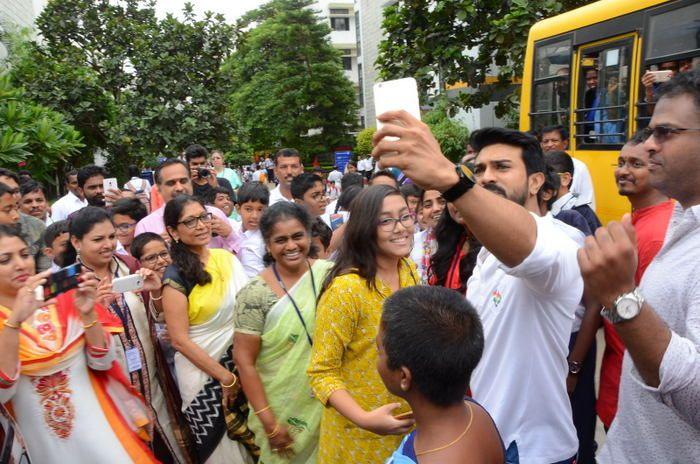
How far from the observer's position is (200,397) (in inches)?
119

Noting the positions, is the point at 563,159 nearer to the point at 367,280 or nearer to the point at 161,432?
the point at 367,280

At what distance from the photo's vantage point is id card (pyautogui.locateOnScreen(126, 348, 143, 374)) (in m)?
3.08

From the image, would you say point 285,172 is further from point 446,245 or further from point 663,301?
point 663,301

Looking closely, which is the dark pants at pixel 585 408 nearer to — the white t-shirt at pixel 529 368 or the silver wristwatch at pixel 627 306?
the white t-shirt at pixel 529 368

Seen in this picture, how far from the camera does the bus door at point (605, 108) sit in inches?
254

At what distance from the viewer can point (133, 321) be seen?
3.20 meters

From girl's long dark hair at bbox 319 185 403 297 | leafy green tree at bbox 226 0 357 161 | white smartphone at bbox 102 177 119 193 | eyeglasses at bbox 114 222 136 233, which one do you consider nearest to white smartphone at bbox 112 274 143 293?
girl's long dark hair at bbox 319 185 403 297

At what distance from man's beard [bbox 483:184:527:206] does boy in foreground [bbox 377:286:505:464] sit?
617 millimetres

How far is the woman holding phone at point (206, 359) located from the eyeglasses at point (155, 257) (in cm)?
39

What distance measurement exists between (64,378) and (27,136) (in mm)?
5484

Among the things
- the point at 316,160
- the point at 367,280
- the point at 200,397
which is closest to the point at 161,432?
the point at 200,397

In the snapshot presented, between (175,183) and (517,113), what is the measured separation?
26.4 feet

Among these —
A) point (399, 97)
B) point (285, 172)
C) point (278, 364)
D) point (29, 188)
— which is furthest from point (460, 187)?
point (29, 188)

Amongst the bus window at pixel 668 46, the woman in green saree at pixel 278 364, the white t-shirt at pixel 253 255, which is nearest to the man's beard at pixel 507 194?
the woman in green saree at pixel 278 364
